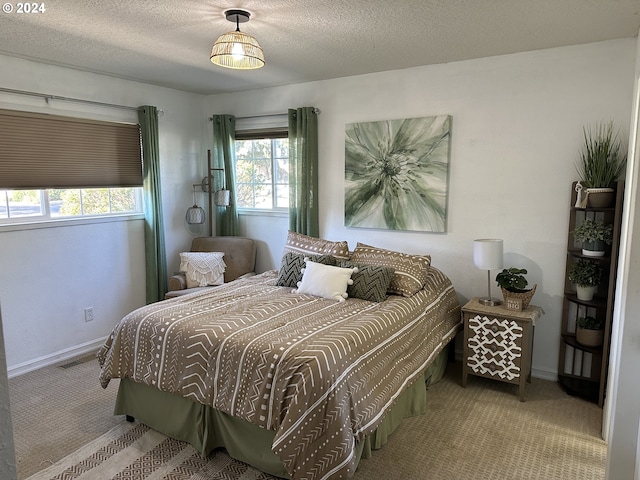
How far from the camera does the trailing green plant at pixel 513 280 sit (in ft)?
10.9

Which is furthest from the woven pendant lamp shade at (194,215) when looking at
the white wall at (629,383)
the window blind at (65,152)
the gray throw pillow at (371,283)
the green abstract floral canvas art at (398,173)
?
the white wall at (629,383)

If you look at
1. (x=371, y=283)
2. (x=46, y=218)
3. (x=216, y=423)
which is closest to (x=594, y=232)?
(x=371, y=283)

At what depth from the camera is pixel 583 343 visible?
318cm

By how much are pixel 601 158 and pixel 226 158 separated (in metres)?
3.47

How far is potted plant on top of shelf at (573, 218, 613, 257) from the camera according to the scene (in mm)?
3020

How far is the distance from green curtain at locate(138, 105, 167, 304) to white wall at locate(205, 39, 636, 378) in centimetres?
197

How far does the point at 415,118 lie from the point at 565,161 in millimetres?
1228

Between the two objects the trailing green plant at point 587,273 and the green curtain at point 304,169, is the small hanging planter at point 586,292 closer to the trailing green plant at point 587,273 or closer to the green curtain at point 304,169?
the trailing green plant at point 587,273

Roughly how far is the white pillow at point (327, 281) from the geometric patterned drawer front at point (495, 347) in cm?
98

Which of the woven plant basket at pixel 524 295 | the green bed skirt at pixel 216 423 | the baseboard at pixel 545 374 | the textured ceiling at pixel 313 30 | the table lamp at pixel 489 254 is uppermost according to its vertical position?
the textured ceiling at pixel 313 30

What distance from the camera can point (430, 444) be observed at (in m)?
2.66

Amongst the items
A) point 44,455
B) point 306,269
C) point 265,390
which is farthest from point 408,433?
point 44,455

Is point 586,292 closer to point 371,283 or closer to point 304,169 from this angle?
point 371,283

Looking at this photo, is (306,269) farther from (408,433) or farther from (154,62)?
(154,62)
